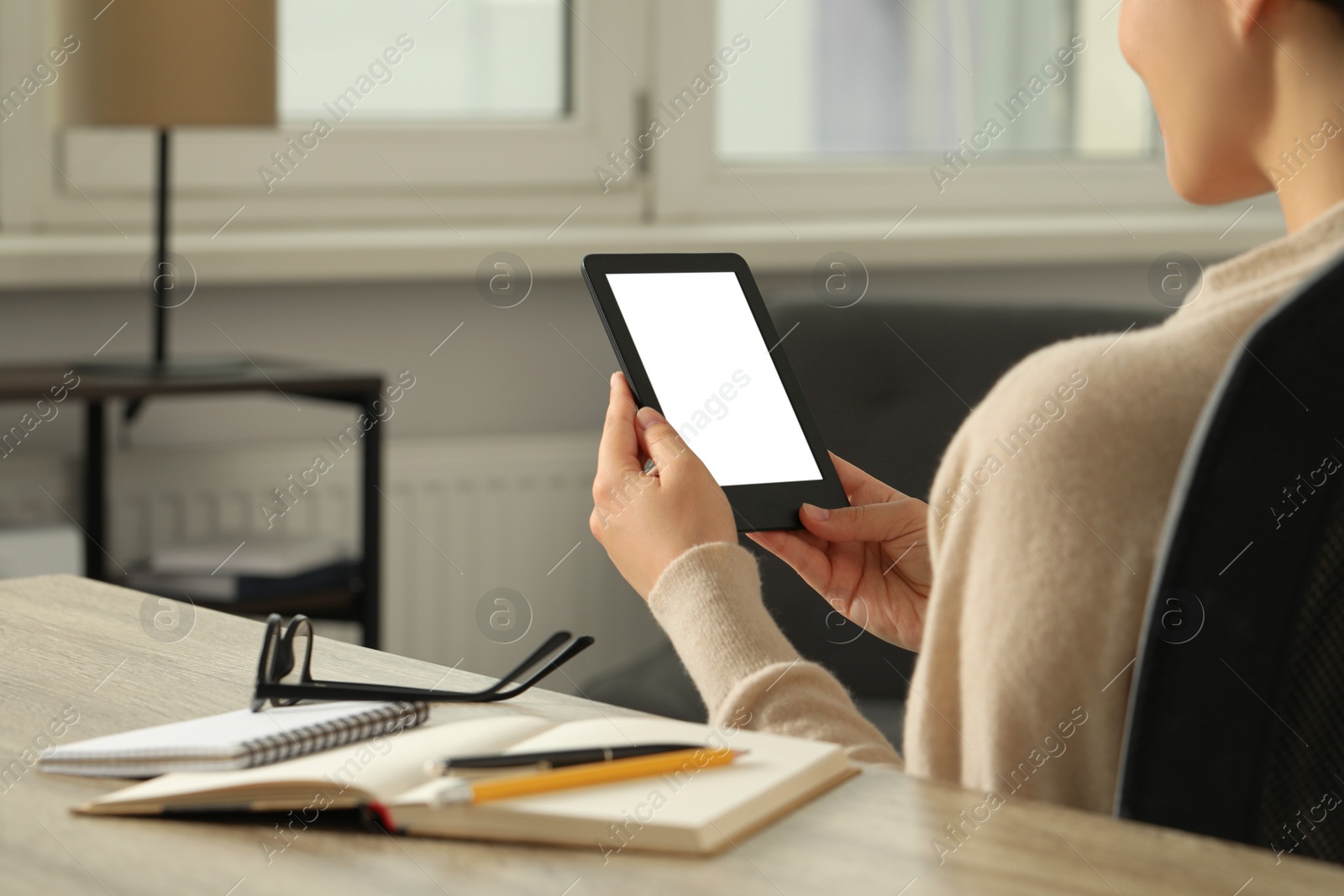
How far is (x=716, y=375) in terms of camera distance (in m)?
0.96

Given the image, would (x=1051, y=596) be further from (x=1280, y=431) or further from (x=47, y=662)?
(x=47, y=662)

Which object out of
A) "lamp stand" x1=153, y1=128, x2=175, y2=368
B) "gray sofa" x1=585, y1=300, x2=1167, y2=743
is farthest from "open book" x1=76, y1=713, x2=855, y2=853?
"lamp stand" x1=153, y1=128, x2=175, y2=368

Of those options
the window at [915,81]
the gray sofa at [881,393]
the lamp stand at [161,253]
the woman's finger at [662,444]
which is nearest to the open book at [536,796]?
the woman's finger at [662,444]

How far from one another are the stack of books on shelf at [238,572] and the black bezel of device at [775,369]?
3.85ft

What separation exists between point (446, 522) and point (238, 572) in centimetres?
48

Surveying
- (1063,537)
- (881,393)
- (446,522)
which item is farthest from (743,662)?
(446,522)

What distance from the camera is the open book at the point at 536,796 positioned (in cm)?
55

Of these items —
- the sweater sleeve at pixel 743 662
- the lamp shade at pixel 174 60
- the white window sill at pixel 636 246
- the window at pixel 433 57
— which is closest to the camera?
the sweater sleeve at pixel 743 662

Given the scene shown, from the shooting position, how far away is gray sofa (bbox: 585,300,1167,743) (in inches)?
77.8

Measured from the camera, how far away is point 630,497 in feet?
2.80

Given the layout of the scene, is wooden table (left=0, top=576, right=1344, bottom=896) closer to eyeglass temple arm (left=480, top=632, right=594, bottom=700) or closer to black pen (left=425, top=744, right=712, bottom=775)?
black pen (left=425, top=744, right=712, bottom=775)

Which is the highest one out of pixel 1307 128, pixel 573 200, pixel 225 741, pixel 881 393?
pixel 1307 128

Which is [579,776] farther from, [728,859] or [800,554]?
[800,554]

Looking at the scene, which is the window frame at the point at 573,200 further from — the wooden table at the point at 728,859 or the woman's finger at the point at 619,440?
the wooden table at the point at 728,859
